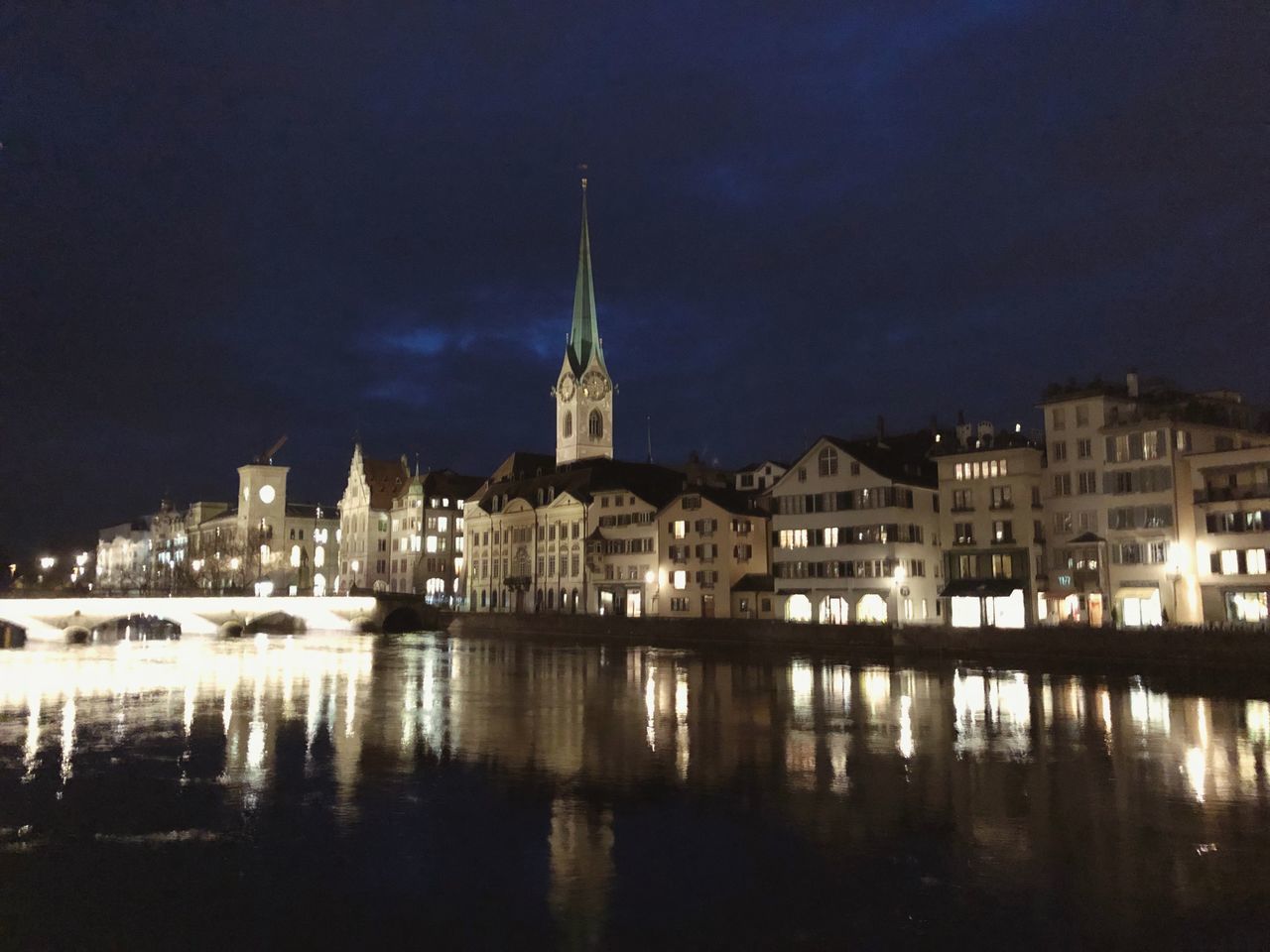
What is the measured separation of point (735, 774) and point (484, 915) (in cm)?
1076

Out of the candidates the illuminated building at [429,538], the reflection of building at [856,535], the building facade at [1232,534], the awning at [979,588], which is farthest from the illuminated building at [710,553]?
the illuminated building at [429,538]

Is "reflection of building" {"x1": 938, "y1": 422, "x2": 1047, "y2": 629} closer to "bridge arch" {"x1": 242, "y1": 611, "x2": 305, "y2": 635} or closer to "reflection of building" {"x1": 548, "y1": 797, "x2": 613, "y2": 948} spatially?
"reflection of building" {"x1": 548, "y1": 797, "x2": 613, "y2": 948}

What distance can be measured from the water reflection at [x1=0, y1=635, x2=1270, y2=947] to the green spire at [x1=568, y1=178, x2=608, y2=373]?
10438cm

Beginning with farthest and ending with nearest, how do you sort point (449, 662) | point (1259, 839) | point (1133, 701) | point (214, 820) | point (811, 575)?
point (811, 575) < point (449, 662) < point (1133, 701) < point (214, 820) < point (1259, 839)

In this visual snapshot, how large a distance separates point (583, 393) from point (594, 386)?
248cm

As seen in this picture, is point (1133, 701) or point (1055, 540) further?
point (1055, 540)

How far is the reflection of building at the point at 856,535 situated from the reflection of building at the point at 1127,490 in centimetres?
948

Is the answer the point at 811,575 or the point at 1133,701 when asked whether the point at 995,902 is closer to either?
the point at 1133,701

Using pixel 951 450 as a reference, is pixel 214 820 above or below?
below

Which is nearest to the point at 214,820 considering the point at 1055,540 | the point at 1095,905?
the point at 1095,905

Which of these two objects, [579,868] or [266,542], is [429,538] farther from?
[579,868]

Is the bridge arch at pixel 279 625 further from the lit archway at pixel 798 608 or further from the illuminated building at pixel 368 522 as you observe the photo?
the lit archway at pixel 798 608

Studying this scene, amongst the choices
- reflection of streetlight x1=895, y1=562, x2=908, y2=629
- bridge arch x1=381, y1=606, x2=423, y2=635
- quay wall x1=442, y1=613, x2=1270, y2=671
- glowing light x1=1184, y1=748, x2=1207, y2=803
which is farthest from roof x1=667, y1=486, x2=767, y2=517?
glowing light x1=1184, y1=748, x2=1207, y2=803

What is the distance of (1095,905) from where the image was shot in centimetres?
1447
